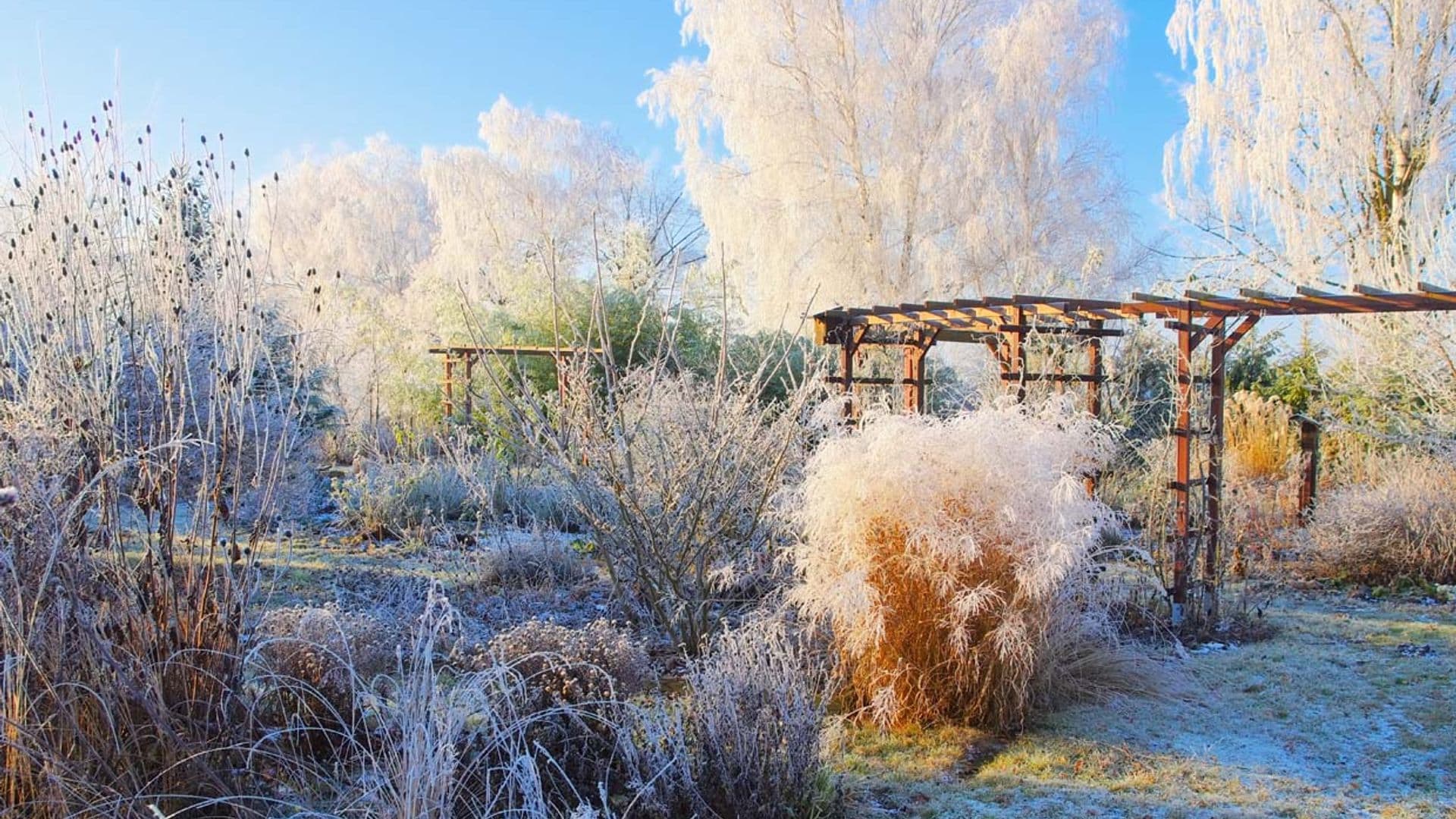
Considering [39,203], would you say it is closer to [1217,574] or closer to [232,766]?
[232,766]

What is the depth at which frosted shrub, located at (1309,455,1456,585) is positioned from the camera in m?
6.43

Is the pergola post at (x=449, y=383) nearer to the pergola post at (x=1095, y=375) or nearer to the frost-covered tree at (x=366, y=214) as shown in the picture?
the pergola post at (x=1095, y=375)

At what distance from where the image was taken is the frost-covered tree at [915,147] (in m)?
14.6

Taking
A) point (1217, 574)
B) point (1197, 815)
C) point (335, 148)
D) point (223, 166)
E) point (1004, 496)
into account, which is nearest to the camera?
point (223, 166)

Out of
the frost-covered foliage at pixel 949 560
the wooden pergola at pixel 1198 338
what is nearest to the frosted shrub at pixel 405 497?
the wooden pergola at pixel 1198 338

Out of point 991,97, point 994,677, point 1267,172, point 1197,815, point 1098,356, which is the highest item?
point 991,97

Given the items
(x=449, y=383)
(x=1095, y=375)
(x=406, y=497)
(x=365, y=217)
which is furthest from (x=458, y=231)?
(x=1095, y=375)

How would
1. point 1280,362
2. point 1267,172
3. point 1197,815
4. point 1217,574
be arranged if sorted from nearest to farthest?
point 1197,815 → point 1217,574 → point 1267,172 → point 1280,362

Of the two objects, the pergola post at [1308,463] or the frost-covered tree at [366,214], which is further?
the frost-covered tree at [366,214]

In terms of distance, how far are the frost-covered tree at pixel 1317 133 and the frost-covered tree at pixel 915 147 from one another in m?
2.93

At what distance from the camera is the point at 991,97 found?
1467 cm

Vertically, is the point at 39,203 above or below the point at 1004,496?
above

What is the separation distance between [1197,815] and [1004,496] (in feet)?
3.89

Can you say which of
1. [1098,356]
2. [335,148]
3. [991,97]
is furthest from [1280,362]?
[335,148]
